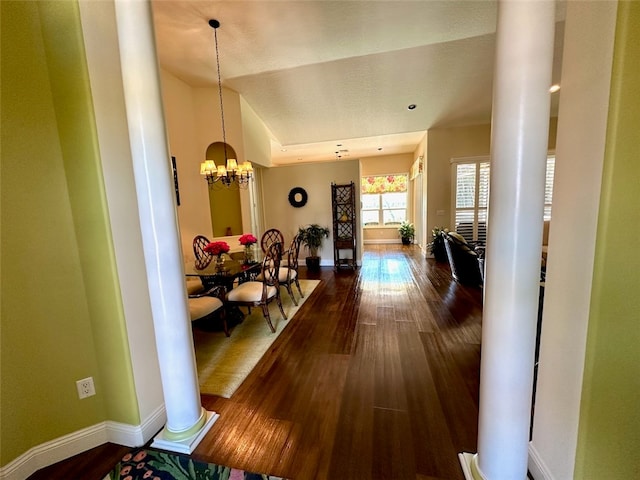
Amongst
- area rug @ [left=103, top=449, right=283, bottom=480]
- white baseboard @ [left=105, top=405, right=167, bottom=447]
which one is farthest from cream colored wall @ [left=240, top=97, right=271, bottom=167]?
area rug @ [left=103, top=449, right=283, bottom=480]

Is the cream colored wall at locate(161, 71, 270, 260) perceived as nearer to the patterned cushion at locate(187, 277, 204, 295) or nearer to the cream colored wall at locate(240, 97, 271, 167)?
the cream colored wall at locate(240, 97, 271, 167)

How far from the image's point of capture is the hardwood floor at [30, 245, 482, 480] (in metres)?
1.40

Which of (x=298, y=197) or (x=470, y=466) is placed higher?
(x=298, y=197)

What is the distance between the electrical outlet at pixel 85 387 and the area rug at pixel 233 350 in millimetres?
705

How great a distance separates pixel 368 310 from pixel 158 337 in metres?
2.55

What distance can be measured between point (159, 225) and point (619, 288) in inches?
76.5

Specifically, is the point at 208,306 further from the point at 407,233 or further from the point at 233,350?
the point at 407,233

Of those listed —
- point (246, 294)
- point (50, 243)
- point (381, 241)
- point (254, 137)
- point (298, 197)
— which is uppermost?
point (254, 137)

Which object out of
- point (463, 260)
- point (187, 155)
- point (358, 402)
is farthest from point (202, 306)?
point (463, 260)

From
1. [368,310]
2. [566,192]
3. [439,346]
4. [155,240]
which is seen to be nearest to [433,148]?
[368,310]

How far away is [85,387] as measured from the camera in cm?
151

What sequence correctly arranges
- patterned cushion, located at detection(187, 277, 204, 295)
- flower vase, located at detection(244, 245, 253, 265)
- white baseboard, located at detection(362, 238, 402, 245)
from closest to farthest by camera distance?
patterned cushion, located at detection(187, 277, 204, 295)
flower vase, located at detection(244, 245, 253, 265)
white baseboard, located at detection(362, 238, 402, 245)

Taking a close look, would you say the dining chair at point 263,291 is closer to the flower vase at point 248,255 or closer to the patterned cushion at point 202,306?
the patterned cushion at point 202,306

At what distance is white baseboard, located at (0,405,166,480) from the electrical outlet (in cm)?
21
